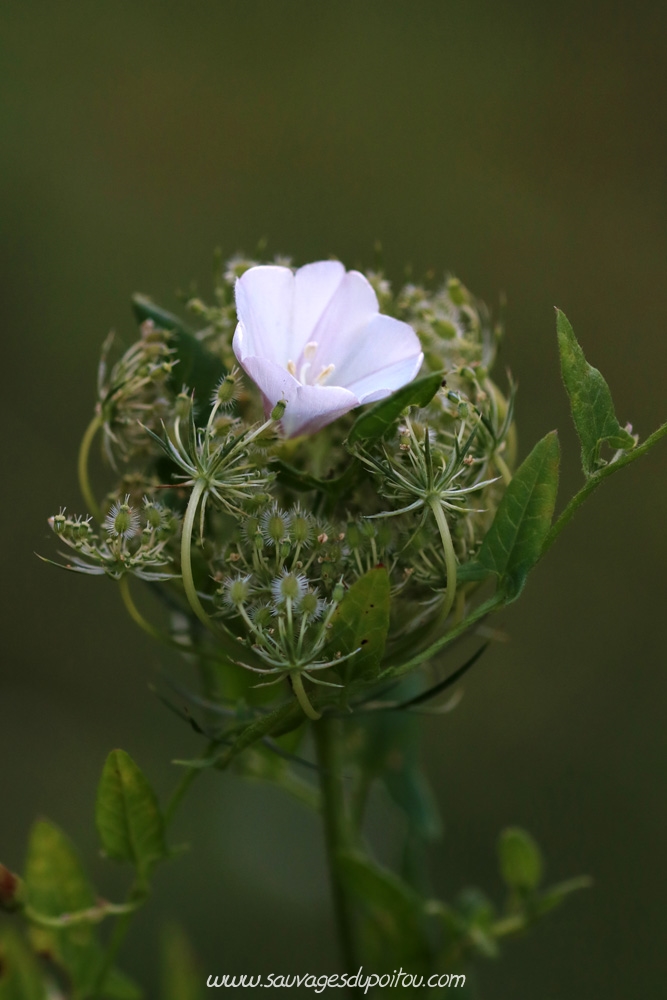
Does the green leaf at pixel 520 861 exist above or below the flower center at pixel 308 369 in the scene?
below

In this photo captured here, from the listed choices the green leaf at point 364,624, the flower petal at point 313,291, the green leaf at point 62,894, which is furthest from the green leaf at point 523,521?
the green leaf at point 62,894

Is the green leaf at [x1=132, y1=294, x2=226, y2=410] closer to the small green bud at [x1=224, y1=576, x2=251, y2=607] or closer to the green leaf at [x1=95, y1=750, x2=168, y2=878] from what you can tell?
the small green bud at [x1=224, y1=576, x2=251, y2=607]

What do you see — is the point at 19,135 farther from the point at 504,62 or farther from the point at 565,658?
the point at 565,658

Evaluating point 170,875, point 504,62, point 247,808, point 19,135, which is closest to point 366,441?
point 247,808

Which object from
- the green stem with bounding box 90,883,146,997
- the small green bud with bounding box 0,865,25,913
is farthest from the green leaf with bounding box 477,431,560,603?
the small green bud with bounding box 0,865,25,913

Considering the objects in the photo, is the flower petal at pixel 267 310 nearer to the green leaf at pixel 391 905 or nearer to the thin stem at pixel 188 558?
the thin stem at pixel 188 558
